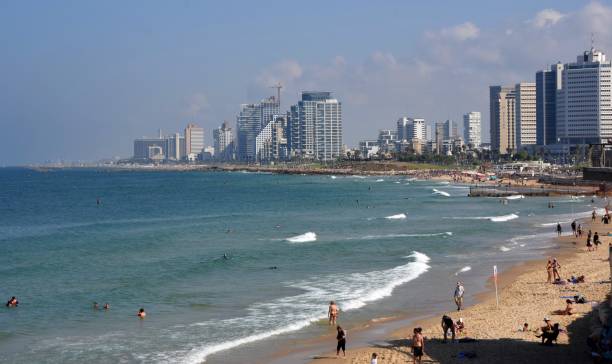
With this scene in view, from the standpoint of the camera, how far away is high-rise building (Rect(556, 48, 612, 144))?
615 ft

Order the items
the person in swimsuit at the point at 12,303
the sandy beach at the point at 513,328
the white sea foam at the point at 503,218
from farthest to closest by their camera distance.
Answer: the white sea foam at the point at 503,218 < the person in swimsuit at the point at 12,303 < the sandy beach at the point at 513,328

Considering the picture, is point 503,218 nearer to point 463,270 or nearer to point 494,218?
point 494,218

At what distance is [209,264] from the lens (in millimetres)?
37438

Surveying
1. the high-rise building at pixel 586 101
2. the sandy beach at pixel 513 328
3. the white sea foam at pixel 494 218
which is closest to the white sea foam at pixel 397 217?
the white sea foam at pixel 494 218

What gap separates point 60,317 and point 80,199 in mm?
77276

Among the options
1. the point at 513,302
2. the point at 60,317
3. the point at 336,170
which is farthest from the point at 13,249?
the point at 336,170

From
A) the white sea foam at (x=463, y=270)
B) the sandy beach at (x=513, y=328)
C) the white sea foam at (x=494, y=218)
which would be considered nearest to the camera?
the sandy beach at (x=513, y=328)

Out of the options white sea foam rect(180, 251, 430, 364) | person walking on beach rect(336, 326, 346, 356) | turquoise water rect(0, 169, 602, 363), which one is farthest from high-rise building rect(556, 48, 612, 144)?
person walking on beach rect(336, 326, 346, 356)

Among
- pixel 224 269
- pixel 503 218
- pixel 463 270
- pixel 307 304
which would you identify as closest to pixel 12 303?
pixel 224 269

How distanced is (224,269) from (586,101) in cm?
17085

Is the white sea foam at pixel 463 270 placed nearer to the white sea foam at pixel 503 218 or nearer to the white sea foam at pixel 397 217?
the white sea foam at pixel 503 218

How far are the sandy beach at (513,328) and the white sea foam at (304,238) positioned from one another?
52.6ft

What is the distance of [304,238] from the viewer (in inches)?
1880

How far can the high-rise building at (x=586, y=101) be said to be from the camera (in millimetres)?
187500
